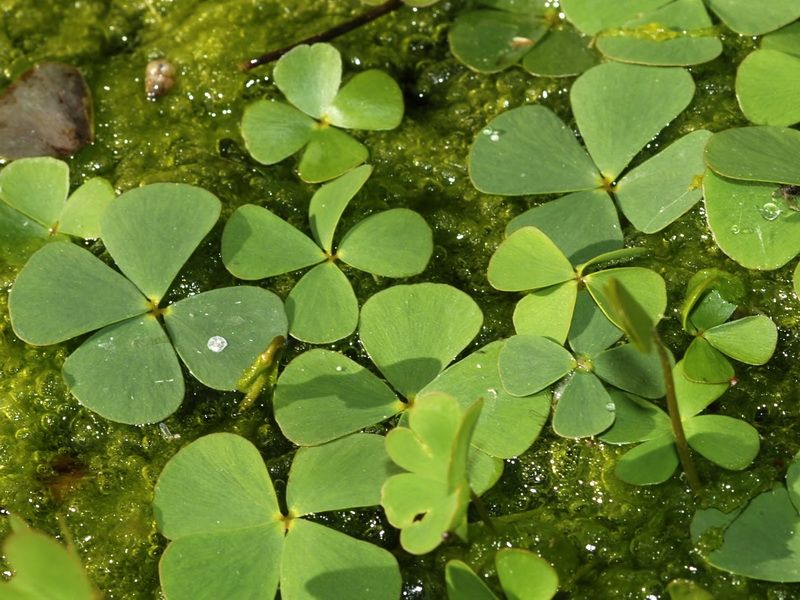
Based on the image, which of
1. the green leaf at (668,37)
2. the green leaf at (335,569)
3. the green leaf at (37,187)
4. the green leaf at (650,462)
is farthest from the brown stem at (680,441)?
the green leaf at (37,187)

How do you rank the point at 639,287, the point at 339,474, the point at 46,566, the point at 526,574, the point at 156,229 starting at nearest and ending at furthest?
the point at 46,566 < the point at 526,574 < the point at 339,474 < the point at 639,287 < the point at 156,229

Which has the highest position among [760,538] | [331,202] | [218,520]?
[331,202]

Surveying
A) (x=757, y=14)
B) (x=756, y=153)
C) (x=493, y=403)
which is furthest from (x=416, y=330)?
(x=757, y=14)

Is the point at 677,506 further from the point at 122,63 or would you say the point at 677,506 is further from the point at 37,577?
the point at 122,63

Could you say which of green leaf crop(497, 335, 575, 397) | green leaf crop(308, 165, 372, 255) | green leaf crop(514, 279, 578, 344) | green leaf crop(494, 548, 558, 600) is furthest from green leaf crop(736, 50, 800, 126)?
green leaf crop(494, 548, 558, 600)

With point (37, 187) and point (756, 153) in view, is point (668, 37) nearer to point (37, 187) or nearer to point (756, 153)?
point (756, 153)

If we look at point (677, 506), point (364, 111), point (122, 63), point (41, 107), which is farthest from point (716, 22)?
point (41, 107)

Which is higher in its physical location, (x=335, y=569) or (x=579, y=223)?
(x=579, y=223)

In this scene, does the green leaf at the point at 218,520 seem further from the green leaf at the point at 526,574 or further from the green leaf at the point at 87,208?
the green leaf at the point at 87,208
